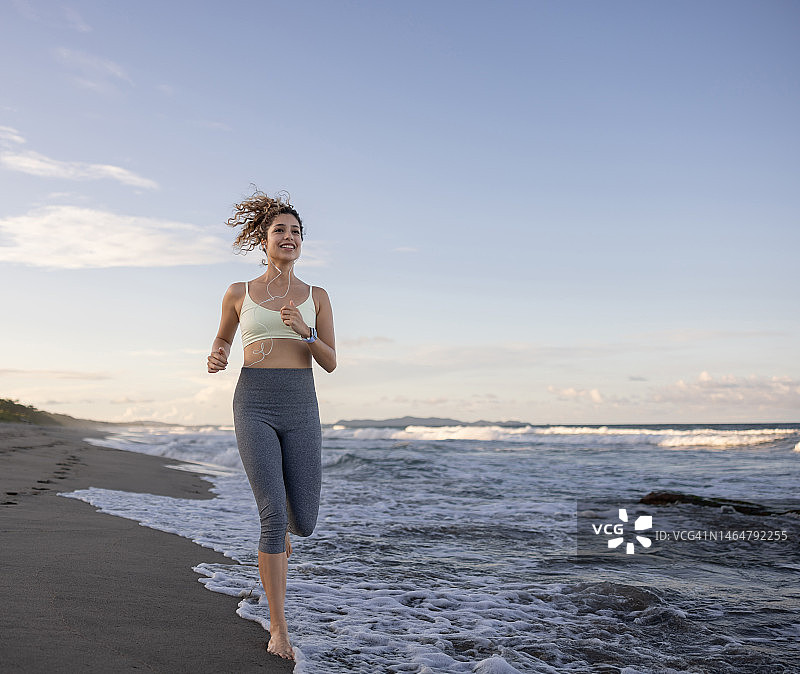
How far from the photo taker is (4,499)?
265 inches

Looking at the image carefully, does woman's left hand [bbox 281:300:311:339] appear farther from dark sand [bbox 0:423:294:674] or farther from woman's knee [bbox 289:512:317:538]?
dark sand [bbox 0:423:294:674]

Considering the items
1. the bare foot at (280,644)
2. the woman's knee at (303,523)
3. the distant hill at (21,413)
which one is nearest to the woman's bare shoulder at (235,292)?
the woman's knee at (303,523)

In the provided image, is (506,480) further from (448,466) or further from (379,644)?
(379,644)

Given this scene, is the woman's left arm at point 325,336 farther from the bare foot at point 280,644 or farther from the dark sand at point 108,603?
the dark sand at point 108,603

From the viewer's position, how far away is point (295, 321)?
10.6 ft

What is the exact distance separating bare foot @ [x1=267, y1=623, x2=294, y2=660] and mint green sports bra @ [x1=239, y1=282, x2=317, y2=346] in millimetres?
1456

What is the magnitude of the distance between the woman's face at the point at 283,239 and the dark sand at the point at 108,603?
6.63ft

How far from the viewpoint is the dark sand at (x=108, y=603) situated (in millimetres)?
2783

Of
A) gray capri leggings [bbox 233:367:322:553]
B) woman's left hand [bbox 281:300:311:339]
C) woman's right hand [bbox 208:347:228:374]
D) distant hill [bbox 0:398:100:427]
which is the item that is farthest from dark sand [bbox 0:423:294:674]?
distant hill [bbox 0:398:100:427]

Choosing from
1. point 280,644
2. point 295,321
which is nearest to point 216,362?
point 295,321

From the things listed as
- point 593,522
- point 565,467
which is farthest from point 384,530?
point 565,467

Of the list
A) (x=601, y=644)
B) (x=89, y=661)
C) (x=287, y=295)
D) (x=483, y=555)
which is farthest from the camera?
(x=483, y=555)

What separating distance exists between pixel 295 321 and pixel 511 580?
324 cm

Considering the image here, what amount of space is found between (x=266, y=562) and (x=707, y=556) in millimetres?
5222
